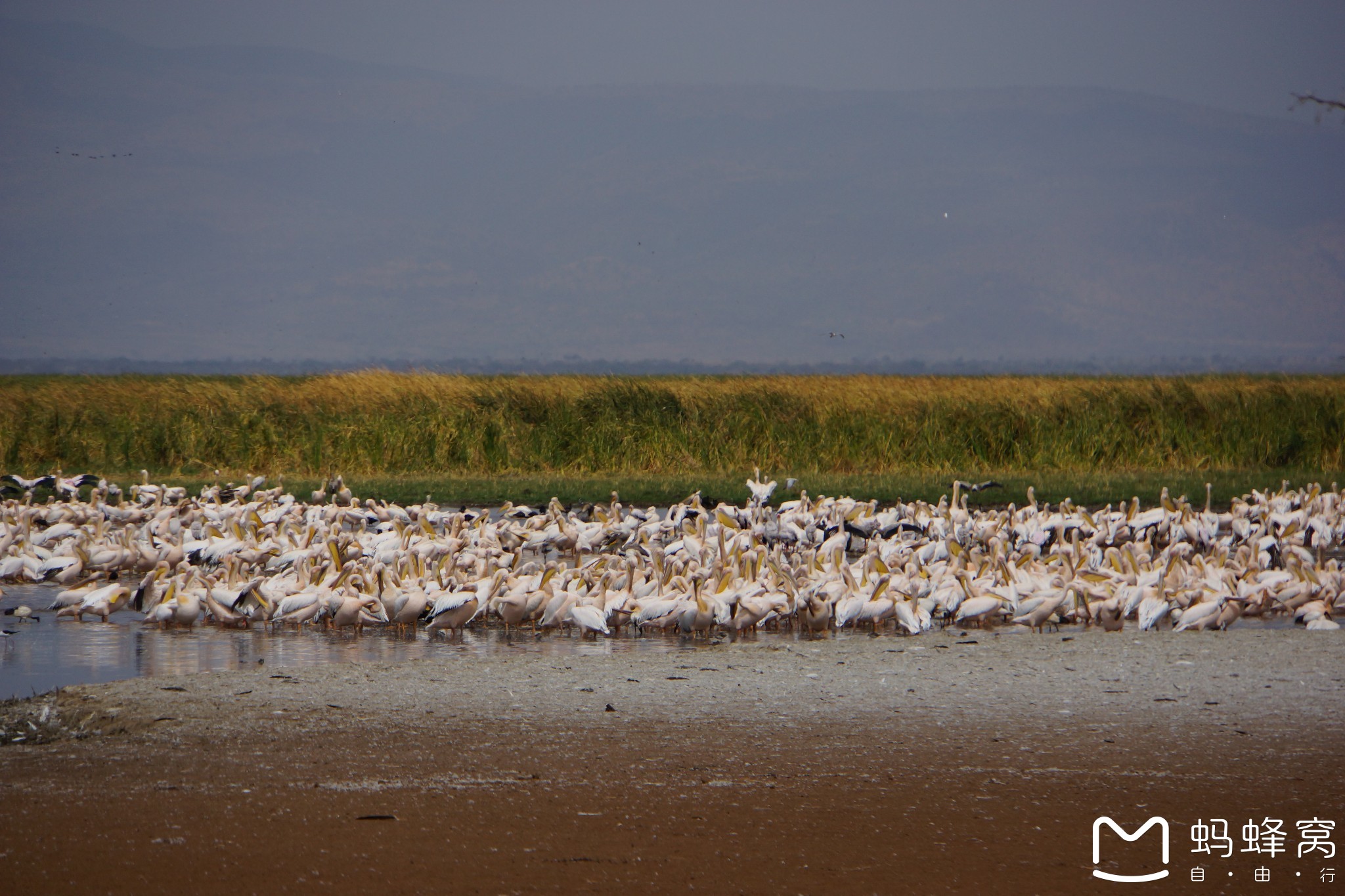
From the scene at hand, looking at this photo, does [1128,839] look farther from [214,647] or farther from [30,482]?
[30,482]

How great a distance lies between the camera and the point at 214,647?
26.9ft

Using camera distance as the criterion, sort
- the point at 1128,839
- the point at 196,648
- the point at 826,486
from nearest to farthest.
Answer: the point at 1128,839, the point at 196,648, the point at 826,486

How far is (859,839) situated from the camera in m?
4.41

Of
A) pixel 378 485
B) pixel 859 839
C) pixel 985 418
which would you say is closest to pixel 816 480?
pixel 985 418

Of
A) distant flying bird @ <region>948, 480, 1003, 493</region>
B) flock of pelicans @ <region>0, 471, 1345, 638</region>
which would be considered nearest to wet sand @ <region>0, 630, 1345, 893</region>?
flock of pelicans @ <region>0, 471, 1345, 638</region>

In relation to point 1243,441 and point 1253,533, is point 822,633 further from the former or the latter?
point 1243,441

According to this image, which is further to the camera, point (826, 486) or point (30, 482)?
point (826, 486)

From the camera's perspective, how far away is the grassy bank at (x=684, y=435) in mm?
20906

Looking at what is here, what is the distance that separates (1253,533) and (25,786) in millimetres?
10951

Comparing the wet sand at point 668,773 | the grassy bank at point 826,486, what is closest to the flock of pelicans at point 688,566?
the wet sand at point 668,773

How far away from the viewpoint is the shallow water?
24.3ft

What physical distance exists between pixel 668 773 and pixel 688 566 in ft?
16.8

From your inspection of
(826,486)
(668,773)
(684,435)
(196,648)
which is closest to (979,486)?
(826,486)

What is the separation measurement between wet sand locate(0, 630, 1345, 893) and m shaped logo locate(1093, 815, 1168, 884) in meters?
0.04
